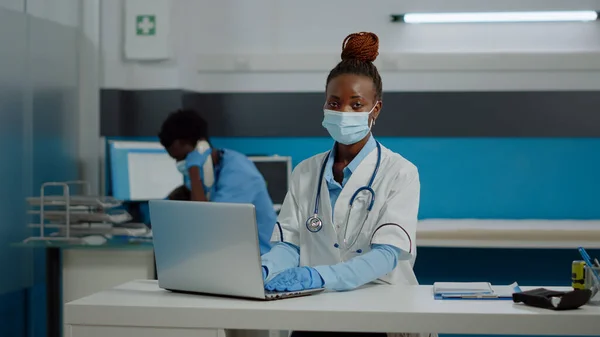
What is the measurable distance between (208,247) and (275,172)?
100 inches

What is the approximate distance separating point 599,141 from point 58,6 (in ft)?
9.39

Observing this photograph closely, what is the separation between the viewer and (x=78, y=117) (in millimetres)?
4793

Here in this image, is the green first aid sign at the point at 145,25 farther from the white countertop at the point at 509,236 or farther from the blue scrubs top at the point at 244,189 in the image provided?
the white countertop at the point at 509,236

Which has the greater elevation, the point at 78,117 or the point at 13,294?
the point at 78,117

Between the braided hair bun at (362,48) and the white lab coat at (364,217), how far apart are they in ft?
0.89

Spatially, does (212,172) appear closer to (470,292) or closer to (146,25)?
(146,25)

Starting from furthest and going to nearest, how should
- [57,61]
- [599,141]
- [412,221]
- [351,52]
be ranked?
[599,141] < [57,61] < [351,52] < [412,221]

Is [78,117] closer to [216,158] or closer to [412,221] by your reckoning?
[216,158]

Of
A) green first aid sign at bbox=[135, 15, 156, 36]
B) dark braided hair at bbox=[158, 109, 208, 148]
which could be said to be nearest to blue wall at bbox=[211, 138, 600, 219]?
dark braided hair at bbox=[158, 109, 208, 148]

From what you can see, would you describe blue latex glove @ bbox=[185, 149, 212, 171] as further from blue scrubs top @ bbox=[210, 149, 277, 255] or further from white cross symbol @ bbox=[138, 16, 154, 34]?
white cross symbol @ bbox=[138, 16, 154, 34]

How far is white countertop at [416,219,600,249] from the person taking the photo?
13.4 ft

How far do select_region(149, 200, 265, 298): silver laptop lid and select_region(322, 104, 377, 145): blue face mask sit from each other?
1.58 feet

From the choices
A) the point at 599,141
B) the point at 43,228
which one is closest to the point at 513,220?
the point at 599,141

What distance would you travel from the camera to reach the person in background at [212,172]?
388cm
